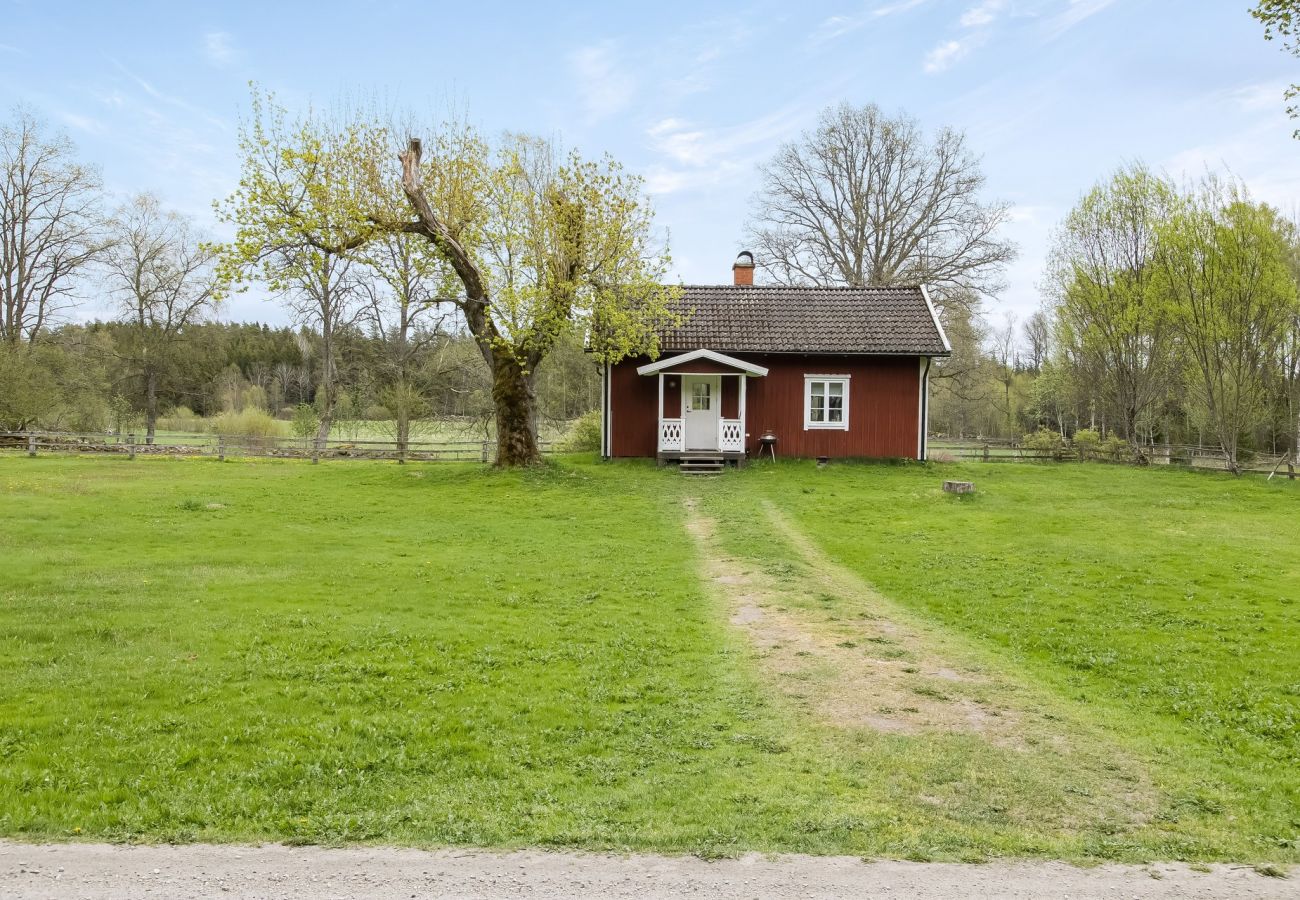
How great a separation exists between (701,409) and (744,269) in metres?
7.27

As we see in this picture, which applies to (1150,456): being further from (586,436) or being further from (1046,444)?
(586,436)

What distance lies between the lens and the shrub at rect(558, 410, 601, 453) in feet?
93.6

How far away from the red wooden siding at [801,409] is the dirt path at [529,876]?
2072cm

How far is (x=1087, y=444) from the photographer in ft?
100

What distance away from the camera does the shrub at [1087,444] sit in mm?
30125

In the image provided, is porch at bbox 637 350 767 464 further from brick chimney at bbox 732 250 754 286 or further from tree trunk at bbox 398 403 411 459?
tree trunk at bbox 398 403 411 459

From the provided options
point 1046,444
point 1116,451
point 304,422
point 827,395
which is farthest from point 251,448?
point 1116,451

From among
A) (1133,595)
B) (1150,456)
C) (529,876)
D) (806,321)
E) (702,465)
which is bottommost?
(529,876)

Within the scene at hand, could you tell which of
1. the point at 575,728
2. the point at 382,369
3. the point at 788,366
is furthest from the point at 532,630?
the point at 382,369

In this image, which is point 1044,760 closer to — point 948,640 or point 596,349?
point 948,640

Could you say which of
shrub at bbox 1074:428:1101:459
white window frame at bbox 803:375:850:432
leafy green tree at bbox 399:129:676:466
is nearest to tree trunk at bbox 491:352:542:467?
leafy green tree at bbox 399:129:676:466

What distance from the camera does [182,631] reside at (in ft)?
26.7

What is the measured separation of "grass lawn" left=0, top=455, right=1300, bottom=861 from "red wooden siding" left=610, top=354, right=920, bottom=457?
10058 millimetres

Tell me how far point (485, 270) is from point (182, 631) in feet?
49.8
